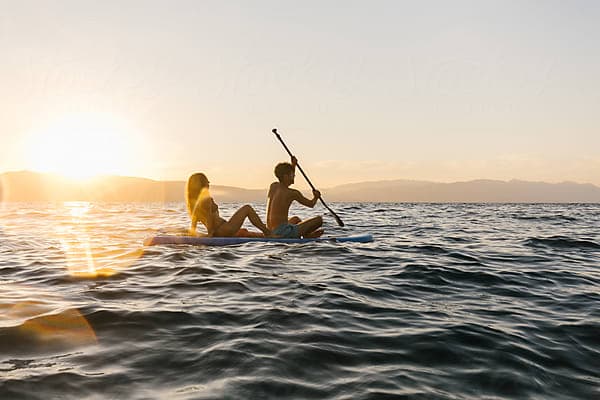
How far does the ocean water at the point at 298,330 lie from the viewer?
3043 millimetres

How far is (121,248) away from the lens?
1093 cm

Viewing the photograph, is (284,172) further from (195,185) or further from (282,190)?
(195,185)

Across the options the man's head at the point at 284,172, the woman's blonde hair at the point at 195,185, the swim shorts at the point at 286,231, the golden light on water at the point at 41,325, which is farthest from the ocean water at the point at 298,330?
the man's head at the point at 284,172

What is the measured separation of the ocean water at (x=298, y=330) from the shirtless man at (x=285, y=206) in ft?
9.27

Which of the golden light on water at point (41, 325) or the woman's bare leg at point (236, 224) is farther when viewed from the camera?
the woman's bare leg at point (236, 224)

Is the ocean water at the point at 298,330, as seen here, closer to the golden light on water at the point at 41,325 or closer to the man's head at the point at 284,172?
the golden light on water at the point at 41,325

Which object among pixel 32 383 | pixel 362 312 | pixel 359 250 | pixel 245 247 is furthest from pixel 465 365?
pixel 245 247

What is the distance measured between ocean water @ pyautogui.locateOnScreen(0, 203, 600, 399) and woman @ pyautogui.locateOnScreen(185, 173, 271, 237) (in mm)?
2384

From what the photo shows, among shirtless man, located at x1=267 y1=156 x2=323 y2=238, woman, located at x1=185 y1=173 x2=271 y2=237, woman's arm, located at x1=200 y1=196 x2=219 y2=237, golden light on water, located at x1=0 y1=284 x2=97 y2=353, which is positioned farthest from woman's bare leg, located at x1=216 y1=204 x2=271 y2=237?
golden light on water, located at x1=0 y1=284 x2=97 y2=353

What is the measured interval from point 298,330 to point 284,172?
22.6ft

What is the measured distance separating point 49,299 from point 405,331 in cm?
433

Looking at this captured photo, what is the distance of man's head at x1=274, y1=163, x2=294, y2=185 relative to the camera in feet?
35.4

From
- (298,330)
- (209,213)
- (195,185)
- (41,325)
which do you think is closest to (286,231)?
(209,213)

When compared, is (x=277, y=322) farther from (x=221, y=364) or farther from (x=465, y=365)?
(x=465, y=365)
